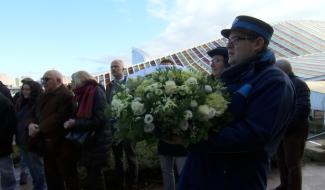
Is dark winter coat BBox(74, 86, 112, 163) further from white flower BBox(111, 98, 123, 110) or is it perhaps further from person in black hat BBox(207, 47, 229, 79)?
white flower BBox(111, 98, 123, 110)

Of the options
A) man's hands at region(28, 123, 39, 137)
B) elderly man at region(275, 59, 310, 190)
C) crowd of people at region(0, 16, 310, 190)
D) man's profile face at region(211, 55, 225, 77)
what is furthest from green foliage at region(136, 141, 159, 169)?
man's profile face at region(211, 55, 225, 77)

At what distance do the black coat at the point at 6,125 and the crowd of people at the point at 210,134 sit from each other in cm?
1

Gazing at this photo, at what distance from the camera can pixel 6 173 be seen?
5504mm

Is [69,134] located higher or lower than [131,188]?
higher

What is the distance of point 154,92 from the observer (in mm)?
2062

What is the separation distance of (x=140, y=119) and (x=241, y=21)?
0.85 metres

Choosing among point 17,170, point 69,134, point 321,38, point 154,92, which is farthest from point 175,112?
point 321,38

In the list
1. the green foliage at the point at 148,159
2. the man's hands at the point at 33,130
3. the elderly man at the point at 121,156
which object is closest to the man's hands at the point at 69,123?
the man's hands at the point at 33,130

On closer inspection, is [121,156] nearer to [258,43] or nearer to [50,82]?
[50,82]

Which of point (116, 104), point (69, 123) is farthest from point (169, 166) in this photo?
point (116, 104)

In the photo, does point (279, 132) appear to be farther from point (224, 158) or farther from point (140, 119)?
point (140, 119)

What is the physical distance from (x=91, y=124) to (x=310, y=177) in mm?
3949

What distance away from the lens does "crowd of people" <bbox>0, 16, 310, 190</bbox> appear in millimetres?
2070

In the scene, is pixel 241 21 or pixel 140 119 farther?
pixel 241 21
